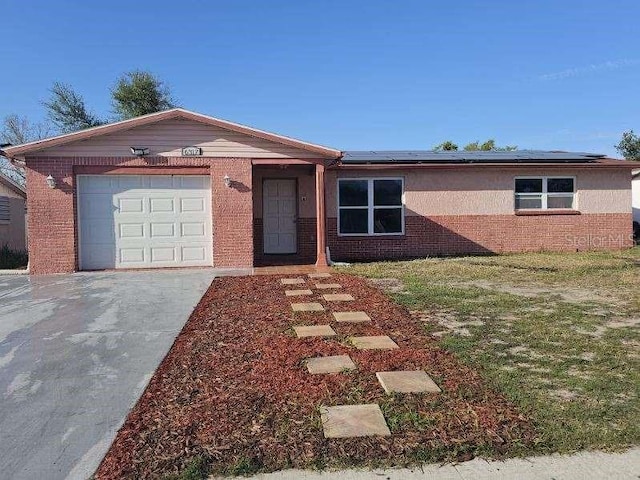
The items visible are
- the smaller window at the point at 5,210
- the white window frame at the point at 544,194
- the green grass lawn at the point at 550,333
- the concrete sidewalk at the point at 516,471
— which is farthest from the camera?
the smaller window at the point at 5,210

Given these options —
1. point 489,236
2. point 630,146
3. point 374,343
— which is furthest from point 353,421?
point 630,146

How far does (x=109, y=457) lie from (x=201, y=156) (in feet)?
32.6

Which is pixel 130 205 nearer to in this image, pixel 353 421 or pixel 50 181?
pixel 50 181

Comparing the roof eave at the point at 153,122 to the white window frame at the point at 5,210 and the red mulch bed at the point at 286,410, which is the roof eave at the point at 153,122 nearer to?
the white window frame at the point at 5,210

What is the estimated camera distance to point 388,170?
14914 mm

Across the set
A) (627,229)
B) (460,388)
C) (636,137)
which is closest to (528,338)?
(460,388)

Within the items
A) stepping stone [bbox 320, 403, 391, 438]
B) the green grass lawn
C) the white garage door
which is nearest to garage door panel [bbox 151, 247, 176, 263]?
the white garage door

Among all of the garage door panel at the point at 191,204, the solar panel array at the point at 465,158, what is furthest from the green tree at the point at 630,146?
the garage door panel at the point at 191,204

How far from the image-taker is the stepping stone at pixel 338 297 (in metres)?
8.02

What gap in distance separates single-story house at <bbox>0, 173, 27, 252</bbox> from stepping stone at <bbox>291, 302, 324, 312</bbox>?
→ 45.3 feet

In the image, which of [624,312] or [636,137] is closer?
[624,312]

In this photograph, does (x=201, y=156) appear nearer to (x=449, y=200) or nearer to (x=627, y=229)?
(x=449, y=200)

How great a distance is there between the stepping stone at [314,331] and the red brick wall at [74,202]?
21.8 ft

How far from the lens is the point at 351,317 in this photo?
22.0 feet
